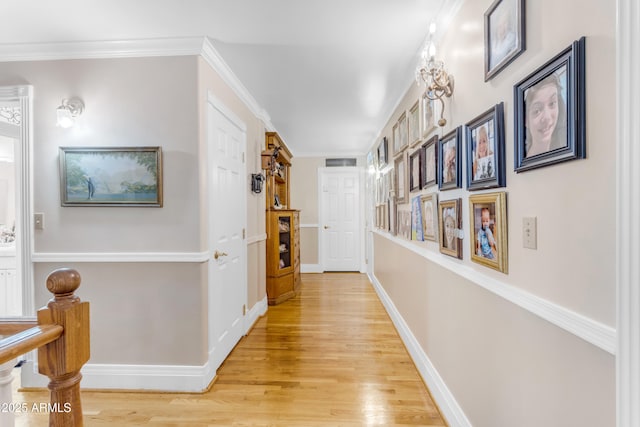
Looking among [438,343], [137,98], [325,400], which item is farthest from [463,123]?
[137,98]

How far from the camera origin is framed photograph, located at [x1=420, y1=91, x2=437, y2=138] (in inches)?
81.8

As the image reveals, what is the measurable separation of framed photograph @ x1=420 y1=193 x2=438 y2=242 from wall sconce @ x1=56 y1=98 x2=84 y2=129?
2.52m

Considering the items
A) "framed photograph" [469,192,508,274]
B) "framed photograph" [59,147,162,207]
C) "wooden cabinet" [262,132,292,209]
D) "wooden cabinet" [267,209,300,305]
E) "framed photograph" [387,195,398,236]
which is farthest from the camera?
"wooden cabinet" [267,209,300,305]

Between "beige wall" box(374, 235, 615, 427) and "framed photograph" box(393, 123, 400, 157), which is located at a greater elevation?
"framed photograph" box(393, 123, 400, 157)

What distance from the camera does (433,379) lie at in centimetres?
209

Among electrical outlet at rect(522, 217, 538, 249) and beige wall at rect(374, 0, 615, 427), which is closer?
beige wall at rect(374, 0, 615, 427)

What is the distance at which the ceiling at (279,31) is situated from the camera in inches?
70.9

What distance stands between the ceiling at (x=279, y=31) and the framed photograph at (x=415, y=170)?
0.70m

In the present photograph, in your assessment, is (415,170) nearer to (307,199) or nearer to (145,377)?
(145,377)

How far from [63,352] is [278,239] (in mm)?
3404

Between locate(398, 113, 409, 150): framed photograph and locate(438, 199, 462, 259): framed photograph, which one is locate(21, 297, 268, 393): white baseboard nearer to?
locate(438, 199, 462, 259): framed photograph

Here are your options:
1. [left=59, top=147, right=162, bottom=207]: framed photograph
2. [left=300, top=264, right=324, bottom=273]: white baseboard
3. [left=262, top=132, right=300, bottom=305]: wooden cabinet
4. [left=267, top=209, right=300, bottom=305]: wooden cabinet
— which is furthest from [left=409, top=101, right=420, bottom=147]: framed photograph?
[left=300, top=264, right=324, bottom=273]: white baseboard

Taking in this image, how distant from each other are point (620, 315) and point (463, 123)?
3.90 feet

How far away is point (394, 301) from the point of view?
3.48 meters
